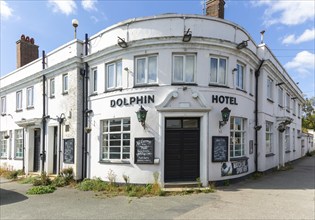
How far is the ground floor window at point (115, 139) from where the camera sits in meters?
11.7

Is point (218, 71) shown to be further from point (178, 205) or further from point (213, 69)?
point (178, 205)

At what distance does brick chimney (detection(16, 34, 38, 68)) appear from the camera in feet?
63.6

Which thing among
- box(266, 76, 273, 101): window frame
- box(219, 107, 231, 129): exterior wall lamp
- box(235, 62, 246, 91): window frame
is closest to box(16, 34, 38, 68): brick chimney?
box(235, 62, 246, 91): window frame

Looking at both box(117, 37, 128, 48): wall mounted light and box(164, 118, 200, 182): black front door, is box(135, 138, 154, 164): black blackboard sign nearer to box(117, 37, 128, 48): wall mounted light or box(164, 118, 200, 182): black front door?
box(164, 118, 200, 182): black front door

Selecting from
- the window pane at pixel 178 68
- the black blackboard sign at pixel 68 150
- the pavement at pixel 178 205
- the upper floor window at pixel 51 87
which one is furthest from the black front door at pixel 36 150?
the window pane at pixel 178 68

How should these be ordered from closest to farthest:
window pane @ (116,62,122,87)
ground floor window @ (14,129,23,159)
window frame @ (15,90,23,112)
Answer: window pane @ (116,62,122,87)
ground floor window @ (14,129,23,159)
window frame @ (15,90,23,112)

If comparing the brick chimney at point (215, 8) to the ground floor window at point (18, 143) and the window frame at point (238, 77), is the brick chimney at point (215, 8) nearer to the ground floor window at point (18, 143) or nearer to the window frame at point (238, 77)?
the window frame at point (238, 77)

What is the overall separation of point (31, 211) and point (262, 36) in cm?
1467

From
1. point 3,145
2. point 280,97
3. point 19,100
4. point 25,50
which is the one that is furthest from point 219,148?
point 3,145

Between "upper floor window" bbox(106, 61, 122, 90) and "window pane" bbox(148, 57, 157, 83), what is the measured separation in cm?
147

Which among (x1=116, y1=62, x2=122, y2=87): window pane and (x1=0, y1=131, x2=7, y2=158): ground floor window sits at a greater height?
(x1=116, y1=62, x2=122, y2=87): window pane

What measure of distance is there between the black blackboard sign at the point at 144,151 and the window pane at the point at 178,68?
2.73 metres

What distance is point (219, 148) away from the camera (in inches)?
448

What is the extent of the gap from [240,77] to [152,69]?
14.3 ft
